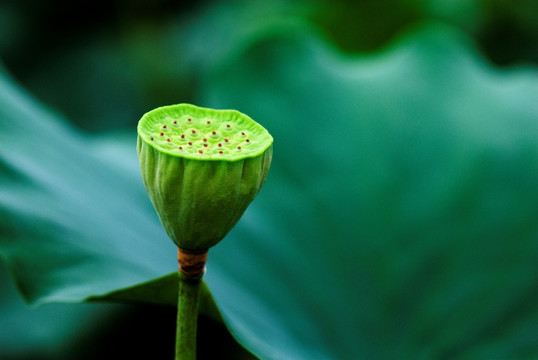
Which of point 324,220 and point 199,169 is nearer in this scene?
point 199,169

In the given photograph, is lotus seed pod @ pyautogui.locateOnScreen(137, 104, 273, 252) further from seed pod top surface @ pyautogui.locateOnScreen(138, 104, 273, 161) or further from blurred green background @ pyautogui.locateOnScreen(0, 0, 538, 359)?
blurred green background @ pyautogui.locateOnScreen(0, 0, 538, 359)

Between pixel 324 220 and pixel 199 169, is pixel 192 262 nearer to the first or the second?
pixel 199 169

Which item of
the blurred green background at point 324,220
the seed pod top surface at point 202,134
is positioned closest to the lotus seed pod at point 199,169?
the seed pod top surface at point 202,134

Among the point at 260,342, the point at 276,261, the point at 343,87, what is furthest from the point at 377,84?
the point at 260,342

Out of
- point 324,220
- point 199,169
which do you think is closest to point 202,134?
point 199,169

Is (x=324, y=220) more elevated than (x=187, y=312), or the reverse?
(x=187, y=312)

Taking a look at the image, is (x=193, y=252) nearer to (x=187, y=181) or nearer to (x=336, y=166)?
(x=187, y=181)

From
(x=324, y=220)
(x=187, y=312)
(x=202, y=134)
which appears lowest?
(x=324, y=220)
